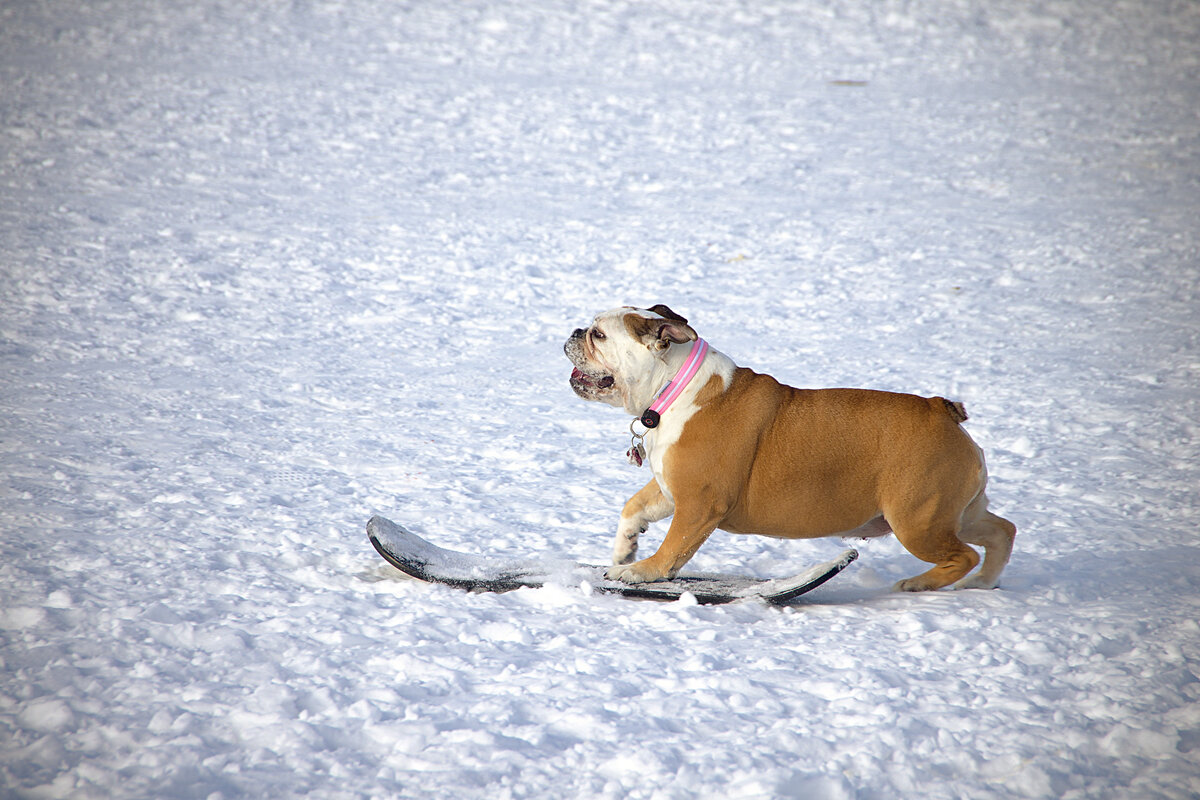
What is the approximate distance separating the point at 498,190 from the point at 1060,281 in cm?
544

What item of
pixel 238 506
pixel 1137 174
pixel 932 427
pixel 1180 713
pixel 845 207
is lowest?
pixel 238 506

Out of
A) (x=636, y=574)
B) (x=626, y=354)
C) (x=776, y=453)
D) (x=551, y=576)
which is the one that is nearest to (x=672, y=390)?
(x=626, y=354)

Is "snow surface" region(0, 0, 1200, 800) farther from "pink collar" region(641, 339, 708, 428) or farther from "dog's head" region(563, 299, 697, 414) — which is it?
"dog's head" region(563, 299, 697, 414)

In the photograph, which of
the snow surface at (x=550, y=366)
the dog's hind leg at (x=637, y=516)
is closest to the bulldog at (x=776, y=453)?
the dog's hind leg at (x=637, y=516)

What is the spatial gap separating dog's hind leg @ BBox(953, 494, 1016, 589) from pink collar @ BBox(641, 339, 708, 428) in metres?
1.24

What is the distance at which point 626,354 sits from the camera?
12.3ft

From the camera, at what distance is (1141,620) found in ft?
11.5

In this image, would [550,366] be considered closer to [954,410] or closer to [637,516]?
[637,516]

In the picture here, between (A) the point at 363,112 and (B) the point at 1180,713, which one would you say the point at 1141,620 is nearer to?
(B) the point at 1180,713

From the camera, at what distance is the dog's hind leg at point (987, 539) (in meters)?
3.84

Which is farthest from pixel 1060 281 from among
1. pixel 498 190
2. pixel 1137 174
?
pixel 498 190

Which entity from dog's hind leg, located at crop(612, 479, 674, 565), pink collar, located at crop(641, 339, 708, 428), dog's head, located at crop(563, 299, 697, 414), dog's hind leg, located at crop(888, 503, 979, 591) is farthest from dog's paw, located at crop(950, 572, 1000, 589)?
dog's head, located at crop(563, 299, 697, 414)

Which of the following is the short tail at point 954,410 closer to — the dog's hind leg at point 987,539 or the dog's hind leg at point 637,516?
the dog's hind leg at point 987,539

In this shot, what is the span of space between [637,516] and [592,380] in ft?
2.04
